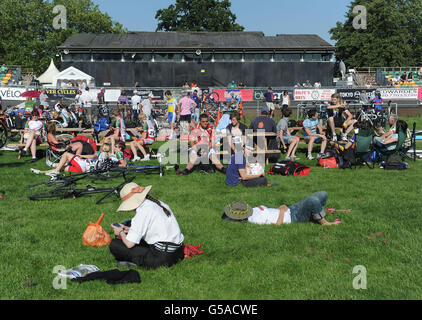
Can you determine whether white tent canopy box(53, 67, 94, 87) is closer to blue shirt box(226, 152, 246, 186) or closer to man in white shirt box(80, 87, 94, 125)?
man in white shirt box(80, 87, 94, 125)

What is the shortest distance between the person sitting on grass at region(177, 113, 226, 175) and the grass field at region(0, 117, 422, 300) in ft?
5.12

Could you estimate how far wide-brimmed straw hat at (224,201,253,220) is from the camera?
24.0 feet

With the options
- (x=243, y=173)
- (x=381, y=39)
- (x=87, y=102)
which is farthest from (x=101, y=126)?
(x=381, y=39)

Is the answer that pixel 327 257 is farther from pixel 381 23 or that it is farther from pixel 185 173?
pixel 381 23

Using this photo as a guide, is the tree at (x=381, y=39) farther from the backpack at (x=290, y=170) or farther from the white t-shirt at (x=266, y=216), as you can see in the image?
the white t-shirt at (x=266, y=216)

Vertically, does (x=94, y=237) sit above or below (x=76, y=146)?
below

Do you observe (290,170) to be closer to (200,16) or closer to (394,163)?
(394,163)

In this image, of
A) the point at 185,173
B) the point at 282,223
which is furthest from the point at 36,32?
the point at 282,223

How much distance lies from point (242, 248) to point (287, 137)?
8.04 metres

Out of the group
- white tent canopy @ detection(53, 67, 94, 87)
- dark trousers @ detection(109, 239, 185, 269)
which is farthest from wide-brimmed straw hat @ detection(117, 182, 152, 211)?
white tent canopy @ detection(53, 67, 94, 87)

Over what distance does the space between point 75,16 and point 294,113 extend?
48961mm

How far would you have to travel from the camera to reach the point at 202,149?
11828 millimetres

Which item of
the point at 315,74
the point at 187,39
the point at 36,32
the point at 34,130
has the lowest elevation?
the point at 34,130

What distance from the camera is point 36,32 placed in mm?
62500
